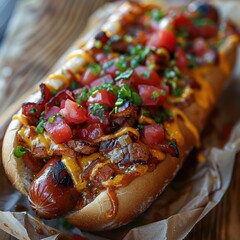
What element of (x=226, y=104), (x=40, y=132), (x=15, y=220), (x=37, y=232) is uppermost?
(x=40, y=132)

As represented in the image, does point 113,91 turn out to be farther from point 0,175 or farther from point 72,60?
point 0,175

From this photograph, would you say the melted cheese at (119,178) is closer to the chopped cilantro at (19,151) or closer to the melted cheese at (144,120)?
the melted cheese at (144,120)

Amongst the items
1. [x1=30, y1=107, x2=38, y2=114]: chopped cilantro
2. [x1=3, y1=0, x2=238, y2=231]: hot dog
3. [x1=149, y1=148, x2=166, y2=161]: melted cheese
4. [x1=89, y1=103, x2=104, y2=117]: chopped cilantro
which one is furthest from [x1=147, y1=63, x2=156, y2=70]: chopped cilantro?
[x1=30, y1=107, x2=38, y2=114]: chopped cilantro

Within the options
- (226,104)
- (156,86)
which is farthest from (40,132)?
(226,104)

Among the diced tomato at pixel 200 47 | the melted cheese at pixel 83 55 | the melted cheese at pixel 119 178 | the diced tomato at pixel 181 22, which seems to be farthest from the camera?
the diced tomato at pixel 181 22

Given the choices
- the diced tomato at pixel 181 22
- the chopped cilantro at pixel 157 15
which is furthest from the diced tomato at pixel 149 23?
the diced tomato at pixel 181 22

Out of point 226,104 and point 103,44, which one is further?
point 226,104

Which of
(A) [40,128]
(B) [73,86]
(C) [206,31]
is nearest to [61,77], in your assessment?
(B) [73,86]
